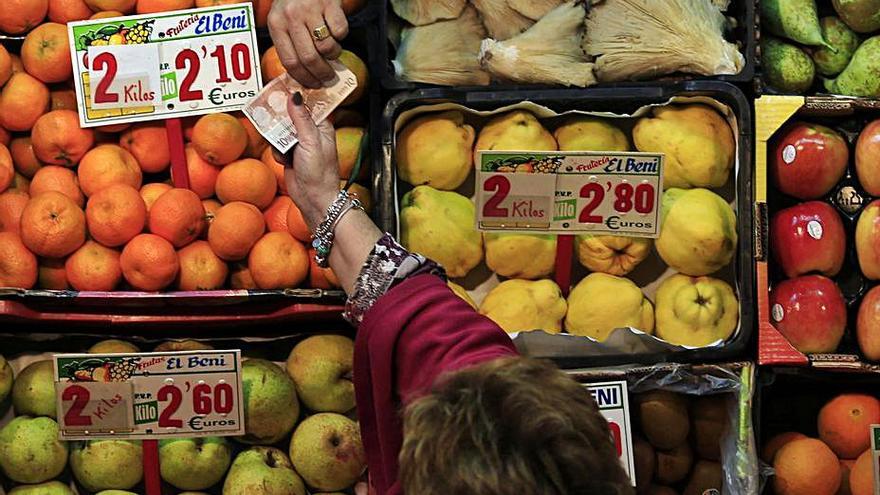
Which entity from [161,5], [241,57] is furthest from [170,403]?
[161,5]

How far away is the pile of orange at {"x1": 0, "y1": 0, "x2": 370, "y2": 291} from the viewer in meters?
2.13

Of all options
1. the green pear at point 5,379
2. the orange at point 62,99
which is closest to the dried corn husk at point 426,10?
the orange at point 62,99

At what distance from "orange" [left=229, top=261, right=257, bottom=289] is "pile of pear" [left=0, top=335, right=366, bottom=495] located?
5.7 inches

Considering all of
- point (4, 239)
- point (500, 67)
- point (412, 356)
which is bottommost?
point (4, 239)

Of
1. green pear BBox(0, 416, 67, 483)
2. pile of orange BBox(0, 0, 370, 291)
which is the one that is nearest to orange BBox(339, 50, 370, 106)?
pile of orange BBox(0, 0, 370, 291)

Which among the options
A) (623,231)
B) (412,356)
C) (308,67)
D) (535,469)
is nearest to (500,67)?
(623,231)

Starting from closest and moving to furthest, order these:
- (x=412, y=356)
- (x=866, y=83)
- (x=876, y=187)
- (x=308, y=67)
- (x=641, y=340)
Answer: (x=412, y=356)
(x=308, y=67)
(x=641, y=340)
(x=876, y=187)
(x=866, y=83)

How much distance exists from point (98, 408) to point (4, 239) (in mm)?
401

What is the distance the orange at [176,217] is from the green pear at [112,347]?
23 cm

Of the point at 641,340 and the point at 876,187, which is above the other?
the point at 876,187

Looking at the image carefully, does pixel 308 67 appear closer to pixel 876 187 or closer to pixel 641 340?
pixel 641 340

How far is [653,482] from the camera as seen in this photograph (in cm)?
217

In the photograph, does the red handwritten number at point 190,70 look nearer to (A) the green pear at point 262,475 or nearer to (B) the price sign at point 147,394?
(B) the price sign at point 147,394

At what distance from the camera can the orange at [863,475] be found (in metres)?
2.12
